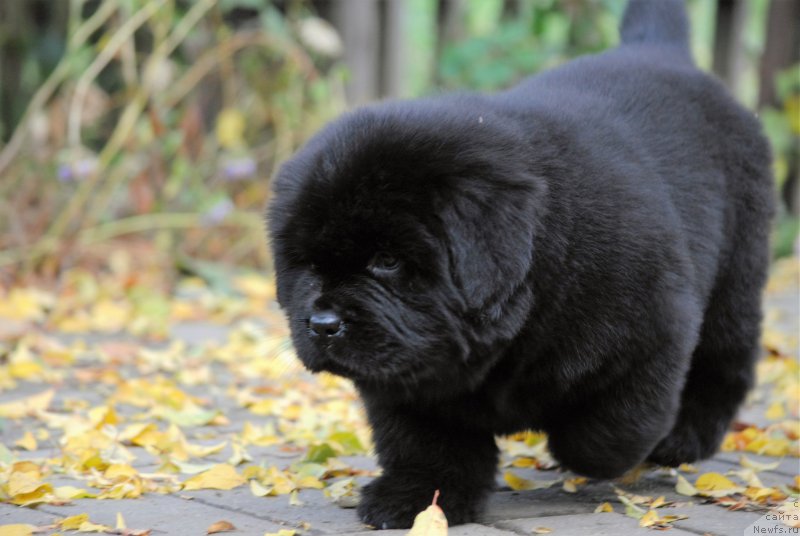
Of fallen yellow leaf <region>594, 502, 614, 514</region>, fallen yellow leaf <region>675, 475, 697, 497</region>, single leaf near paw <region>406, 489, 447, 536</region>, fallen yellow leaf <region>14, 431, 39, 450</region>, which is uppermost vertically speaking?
single leaf near paw <region>406, 489, 447, 536</region>

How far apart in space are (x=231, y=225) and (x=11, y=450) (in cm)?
348

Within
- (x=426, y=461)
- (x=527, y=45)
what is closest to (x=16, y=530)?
(x=426, y=461)

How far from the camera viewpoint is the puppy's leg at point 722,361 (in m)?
3.34

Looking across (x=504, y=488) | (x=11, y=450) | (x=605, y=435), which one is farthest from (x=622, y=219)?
(x=11, y=450)

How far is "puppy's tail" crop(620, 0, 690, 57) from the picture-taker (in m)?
3.84

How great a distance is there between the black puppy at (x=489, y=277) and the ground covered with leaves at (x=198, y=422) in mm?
259

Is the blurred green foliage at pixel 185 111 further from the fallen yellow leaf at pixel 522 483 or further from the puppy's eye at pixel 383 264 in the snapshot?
the puppy's eye at pixel 383 264

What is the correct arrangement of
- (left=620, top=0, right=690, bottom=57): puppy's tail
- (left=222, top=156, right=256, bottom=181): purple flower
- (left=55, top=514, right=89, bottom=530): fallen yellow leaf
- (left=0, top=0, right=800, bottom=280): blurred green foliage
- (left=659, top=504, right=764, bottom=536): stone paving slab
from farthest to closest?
(left=222, top=156, right=256, bottom=181): purple flower → (left=0, top=0, right=800, bottom=280): blurred green foliage → (left=620, top=0, right=690, bottom=57): puppy's tail → (left=659, top=504, right=764, bottom=536): stone paving slab → (left=55, top=514, right=89, bottom=530): fallen yellow leaf

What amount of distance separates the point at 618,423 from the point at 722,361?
2.64ft

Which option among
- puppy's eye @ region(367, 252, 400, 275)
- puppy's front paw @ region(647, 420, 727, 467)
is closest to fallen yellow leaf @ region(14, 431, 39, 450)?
puppy's eye @ region(367, 252, 400, 275)

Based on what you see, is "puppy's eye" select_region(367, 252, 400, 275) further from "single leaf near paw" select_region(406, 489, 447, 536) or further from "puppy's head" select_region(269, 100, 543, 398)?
"single leaf near paw" select_region(406, 489, 447, 536)

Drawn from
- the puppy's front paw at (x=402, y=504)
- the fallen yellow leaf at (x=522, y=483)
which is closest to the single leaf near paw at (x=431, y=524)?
the puppy's front paw at (x=402, y=504)

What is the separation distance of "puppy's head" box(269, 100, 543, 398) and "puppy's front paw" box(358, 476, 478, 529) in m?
0.32

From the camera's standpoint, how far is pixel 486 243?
250 cm
